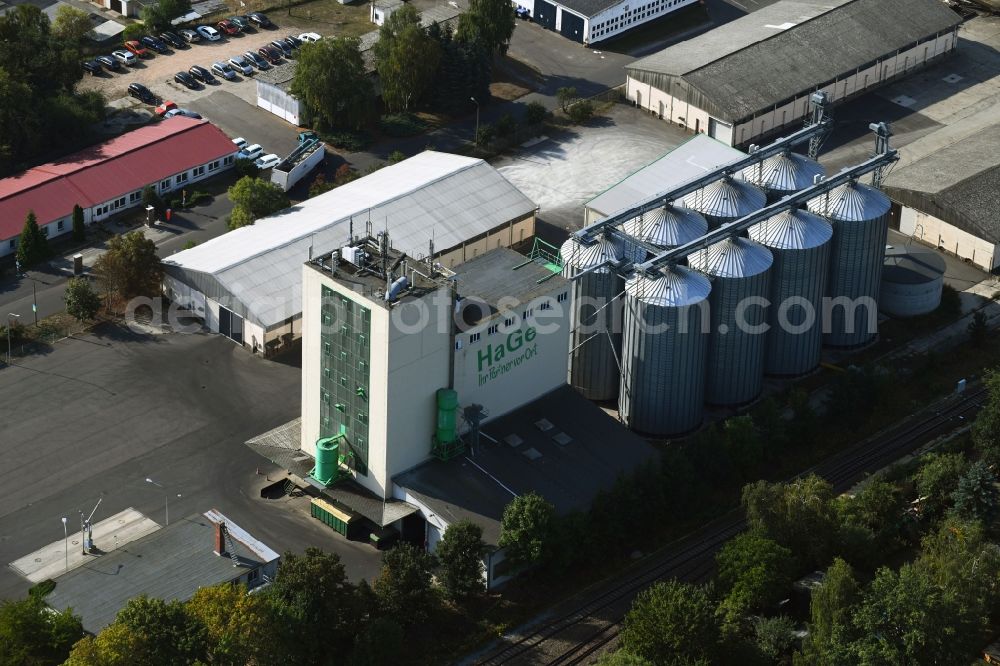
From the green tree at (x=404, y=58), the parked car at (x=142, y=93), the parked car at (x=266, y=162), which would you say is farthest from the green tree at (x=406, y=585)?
the parked car at (x=142, y=93)

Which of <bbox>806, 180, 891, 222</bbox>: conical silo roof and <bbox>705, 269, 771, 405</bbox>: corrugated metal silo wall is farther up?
<bbox>806, 180, 891, 222</bbox>: conical silo roof

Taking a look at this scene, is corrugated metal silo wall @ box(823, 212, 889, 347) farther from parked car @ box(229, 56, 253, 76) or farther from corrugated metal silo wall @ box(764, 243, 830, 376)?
parked car @ box(229, 56, 253, 76)

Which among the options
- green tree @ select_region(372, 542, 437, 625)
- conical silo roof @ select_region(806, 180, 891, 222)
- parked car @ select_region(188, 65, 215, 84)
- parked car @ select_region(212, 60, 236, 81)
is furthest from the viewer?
parked car @ select_region(212, 60, 236, 81)

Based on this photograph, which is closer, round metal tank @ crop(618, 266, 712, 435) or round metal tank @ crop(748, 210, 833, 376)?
round metal tank @ crop(618, 266, 712, 435)

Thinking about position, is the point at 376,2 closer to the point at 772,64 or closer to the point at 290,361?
the point at 772,64

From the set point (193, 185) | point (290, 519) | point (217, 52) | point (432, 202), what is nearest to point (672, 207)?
point (432, 202)

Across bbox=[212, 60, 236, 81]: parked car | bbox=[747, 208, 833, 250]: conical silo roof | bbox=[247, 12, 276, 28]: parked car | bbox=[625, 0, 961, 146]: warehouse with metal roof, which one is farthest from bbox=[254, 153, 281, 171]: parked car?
bbox=[747, 208, 833, 250]: conical silo roof
